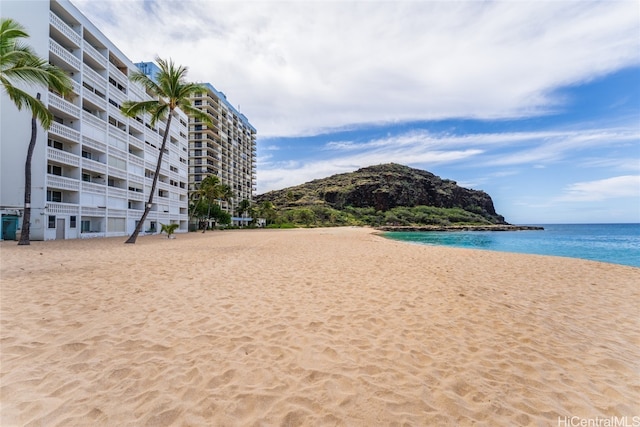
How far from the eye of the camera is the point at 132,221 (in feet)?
120

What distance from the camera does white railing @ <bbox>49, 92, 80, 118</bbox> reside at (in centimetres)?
2531

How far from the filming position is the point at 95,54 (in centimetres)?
3109

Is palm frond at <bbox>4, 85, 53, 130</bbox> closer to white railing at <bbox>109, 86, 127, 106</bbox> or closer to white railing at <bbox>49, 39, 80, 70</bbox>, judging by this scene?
white railing at <bbox>49, 39, 80, 70</bbox>

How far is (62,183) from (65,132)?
4.76m

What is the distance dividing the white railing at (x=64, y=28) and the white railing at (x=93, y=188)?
13.9 m

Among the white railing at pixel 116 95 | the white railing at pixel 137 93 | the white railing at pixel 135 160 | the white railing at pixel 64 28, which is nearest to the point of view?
the white railing at pixel 64 28

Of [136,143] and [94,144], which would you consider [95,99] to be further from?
[136,143]

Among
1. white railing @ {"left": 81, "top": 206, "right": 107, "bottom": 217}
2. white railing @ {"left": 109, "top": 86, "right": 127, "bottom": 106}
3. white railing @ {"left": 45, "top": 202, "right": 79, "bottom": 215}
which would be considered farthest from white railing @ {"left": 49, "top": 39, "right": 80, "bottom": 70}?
white railing @ {"left": 81, "top": 206, "right": 107, "bottom": 217}

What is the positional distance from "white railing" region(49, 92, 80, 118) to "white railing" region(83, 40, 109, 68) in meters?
7.23

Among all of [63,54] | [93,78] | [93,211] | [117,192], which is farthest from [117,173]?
[63,54]

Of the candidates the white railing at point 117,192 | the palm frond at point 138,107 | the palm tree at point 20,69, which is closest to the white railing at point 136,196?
the white railing at point 117,192

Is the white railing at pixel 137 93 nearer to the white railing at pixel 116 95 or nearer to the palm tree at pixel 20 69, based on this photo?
the white railing at pixel 116 95

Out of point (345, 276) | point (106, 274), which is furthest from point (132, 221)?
point (345, 276)

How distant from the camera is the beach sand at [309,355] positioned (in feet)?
9.53
